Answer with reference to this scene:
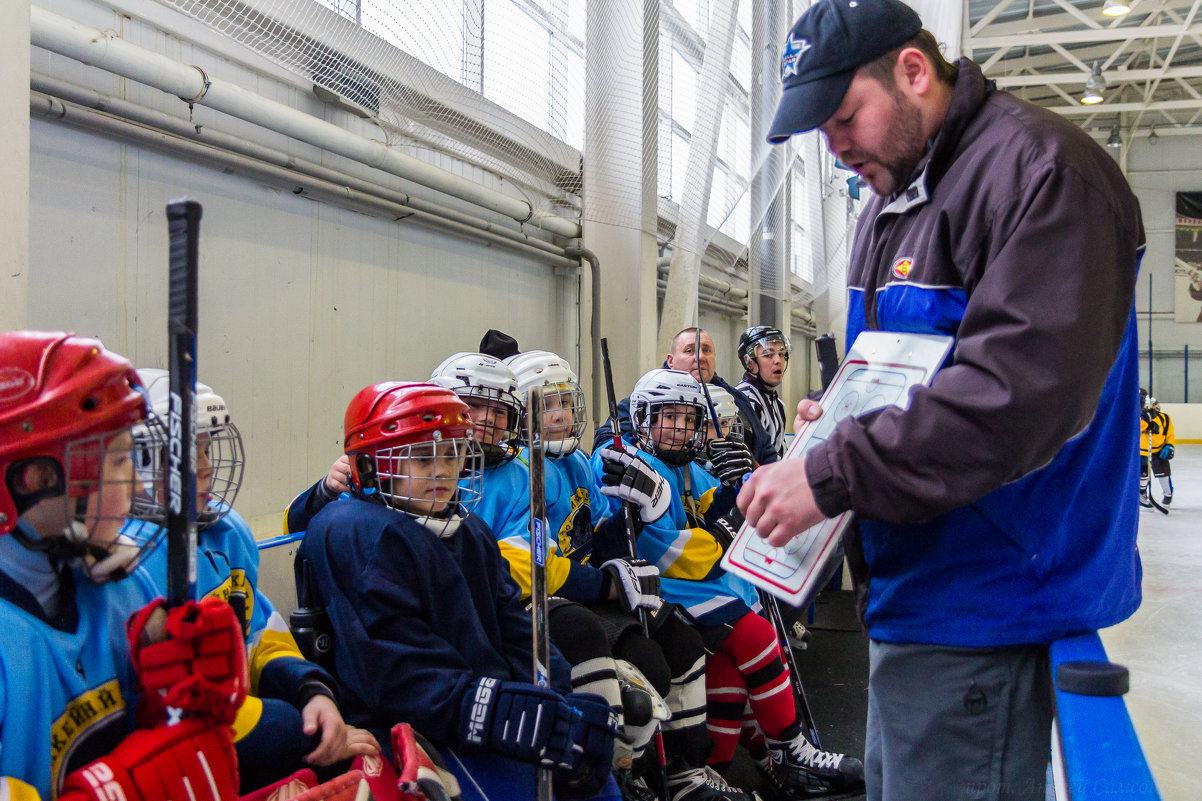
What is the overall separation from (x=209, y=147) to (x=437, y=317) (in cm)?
144

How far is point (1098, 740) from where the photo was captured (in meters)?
0.65

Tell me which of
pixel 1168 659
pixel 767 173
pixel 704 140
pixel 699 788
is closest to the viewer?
pixel 699 788

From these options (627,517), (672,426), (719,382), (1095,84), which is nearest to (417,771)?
(627,517)

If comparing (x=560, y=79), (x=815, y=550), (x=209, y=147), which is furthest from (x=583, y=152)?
(x=815, y=550)

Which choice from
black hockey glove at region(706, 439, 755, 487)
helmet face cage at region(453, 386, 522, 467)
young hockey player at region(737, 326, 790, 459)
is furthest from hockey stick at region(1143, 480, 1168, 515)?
helmet face cage at region(453, 386, 522, 467)

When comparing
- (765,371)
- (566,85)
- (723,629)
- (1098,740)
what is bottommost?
(723,629)

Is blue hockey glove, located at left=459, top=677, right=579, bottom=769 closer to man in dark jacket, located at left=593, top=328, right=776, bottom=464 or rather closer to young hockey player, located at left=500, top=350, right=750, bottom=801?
young hockey player, located at left=500, top=350, right=750, bottom=801

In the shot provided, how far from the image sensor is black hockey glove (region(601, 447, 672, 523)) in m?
2.61

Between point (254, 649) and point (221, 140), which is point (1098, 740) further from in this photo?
point (221, 140)

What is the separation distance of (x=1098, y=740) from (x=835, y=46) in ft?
2.46

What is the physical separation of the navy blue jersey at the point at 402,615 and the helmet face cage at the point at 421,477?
1.2 inches

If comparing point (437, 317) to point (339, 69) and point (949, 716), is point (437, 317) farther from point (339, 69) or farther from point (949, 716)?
point (949, 716)

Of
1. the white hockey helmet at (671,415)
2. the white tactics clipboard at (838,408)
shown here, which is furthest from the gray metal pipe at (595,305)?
the white tactics clipboard at (838,408)

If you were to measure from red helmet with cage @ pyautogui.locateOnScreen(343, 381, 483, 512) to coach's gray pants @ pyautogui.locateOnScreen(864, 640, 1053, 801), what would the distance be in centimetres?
95
